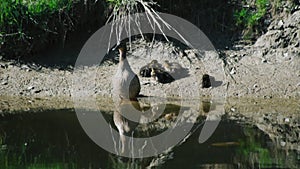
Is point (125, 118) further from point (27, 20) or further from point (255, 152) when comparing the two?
point (27, 20)

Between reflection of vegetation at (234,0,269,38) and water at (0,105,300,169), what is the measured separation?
9.47 ft

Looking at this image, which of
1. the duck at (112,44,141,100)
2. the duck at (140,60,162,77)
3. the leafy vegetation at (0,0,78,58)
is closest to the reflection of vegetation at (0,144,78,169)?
the duck at (112,44,141,100)

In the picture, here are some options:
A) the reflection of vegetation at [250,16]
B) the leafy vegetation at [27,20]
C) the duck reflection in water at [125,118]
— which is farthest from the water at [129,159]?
the reflection of vegetation at [250,16]

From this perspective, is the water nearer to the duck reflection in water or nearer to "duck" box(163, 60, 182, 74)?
the duck reflection in water

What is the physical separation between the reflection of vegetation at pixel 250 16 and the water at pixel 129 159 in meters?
2.89

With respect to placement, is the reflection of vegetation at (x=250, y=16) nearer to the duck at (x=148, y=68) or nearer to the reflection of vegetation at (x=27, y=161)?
the duck at (x=148, y=68)

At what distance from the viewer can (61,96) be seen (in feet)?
29.1

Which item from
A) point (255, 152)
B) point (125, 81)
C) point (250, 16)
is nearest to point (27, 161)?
point (255, 152)

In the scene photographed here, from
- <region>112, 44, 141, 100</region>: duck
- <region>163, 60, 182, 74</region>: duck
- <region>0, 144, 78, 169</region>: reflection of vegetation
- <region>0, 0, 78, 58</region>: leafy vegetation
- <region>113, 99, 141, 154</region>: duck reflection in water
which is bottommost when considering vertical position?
<region>0, 144, 78, 169</region>: reflection of vegetation

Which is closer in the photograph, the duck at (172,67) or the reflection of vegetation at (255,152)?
the reflection of vegetation at (255,152)

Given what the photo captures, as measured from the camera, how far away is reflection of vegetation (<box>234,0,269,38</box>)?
9.66 m

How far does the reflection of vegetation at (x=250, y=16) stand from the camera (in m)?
9.66

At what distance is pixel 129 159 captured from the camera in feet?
19.1

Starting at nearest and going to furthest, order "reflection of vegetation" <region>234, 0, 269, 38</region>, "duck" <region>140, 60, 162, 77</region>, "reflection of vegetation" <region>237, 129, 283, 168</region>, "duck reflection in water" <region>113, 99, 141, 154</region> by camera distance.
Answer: "reflection of vegetation" <region>237, 129, 283, 168</region>, "duck reflection in water" <region>113, 99, 141, 154</region>, "duck" <region>140, 60, 162, 77</region>, "reflection of vegetation" <region>234, 0, 269, 38</region>
